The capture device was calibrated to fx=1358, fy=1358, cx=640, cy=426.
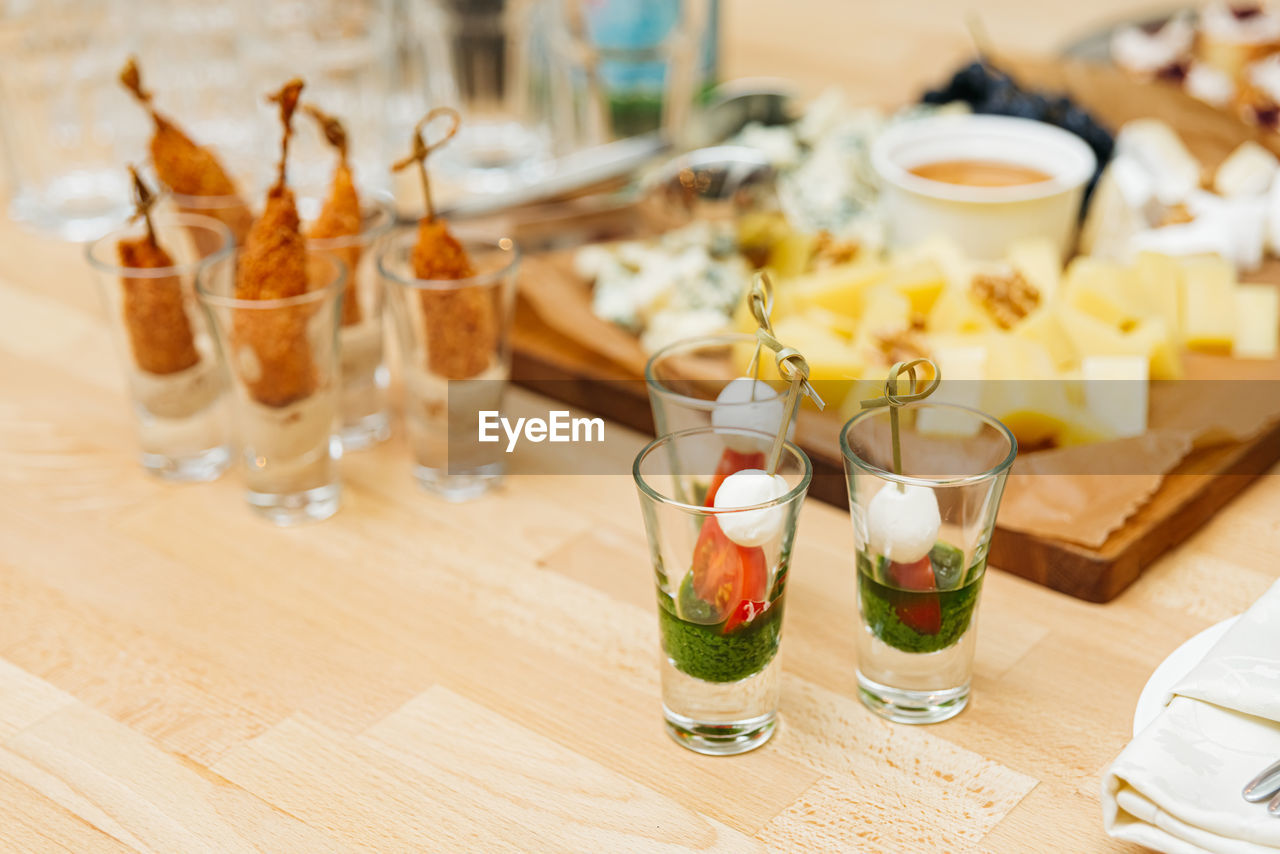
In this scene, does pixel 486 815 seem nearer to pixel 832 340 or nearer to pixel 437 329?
pixel 437 329

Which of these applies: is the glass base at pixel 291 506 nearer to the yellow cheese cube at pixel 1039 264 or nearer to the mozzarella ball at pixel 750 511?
the mozzarella ball at pixel 750 511

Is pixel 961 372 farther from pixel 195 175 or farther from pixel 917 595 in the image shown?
pixel 195 175

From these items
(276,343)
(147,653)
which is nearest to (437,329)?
(276,343)

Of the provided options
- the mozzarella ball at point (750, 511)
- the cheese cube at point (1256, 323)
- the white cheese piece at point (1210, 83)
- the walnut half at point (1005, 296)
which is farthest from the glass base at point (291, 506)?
the white cheese piece at point (1210, 83)

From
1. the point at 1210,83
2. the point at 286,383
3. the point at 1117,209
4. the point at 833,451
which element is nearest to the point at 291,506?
the point at 286,383

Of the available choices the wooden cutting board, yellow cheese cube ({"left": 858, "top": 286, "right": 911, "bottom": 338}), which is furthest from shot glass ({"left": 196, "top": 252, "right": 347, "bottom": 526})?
yellow cheese cube ({"left": 858, "top": 286, "right": 911, "bottom": 338})
